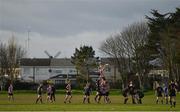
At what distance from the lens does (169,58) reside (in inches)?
2778

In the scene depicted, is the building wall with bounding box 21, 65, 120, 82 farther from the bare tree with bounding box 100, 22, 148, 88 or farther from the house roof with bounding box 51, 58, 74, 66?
the bare tree with bounding box 100, 22, 148, 88

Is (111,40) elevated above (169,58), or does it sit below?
above

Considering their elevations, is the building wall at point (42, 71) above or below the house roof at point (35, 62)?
below

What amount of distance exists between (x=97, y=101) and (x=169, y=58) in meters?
34.3

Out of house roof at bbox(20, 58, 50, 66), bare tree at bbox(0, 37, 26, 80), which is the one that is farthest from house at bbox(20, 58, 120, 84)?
bare tree at bbox(0, 37, 26, 80)

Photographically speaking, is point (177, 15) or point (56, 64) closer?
point (177, 15)

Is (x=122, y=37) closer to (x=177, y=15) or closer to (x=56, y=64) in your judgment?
(x=177, y=15)

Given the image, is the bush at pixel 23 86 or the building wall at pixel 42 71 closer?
the bush at pixel 23 86

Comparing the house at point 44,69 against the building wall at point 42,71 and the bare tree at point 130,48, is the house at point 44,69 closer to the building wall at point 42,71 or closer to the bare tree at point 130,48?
the building wall at point 42,71

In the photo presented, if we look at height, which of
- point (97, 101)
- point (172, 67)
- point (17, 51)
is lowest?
point (97, 101)

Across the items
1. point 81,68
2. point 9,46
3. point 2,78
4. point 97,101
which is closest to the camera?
point 97,101

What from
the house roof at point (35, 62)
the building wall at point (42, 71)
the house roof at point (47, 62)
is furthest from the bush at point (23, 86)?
the house roof at point (47, 62)

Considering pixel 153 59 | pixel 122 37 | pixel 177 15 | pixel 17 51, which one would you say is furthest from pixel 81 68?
pixel 177 15

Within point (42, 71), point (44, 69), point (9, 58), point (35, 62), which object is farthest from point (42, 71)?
point (9, 58)
